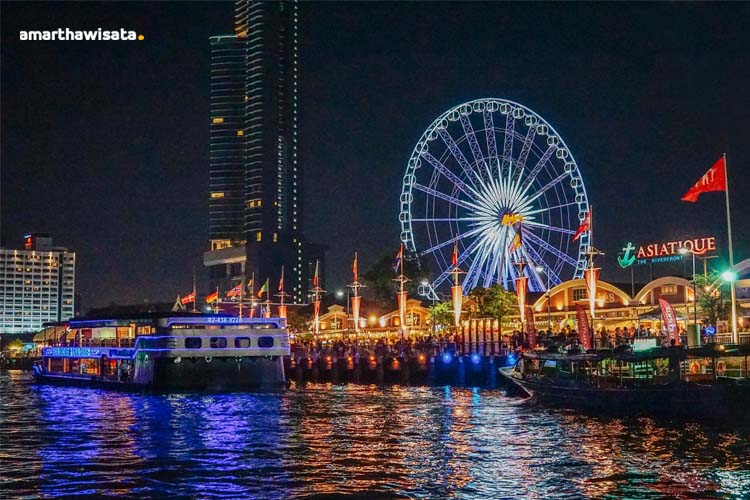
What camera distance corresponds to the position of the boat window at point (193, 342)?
65.6 metres

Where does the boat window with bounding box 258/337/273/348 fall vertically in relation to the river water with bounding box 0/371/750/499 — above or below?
above

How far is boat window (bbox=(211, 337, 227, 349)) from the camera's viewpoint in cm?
6612

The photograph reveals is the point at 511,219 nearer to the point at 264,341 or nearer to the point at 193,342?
the point at 264,341

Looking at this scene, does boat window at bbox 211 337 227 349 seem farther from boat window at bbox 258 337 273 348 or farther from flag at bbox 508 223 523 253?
flag at bbox 508 223 523 253

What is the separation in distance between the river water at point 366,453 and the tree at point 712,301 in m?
28.6

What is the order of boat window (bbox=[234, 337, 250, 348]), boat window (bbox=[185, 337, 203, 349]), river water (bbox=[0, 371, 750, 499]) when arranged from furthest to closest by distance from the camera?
boat window (bbox=[234, 337, 250, 348])
boat window (bbox=[185, 337, 203, 349])
river water (bbox=[0, 371, 750, 499])

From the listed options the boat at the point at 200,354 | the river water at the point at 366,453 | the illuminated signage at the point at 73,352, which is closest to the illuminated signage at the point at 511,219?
the boat at the point at 200,354

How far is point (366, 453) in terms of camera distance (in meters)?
33.2

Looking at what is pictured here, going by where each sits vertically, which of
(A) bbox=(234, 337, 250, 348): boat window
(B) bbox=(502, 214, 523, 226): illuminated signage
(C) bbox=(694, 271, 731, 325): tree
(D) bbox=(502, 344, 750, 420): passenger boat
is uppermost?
(B) bbox=(502, 214, 523, 226): illuminated signage

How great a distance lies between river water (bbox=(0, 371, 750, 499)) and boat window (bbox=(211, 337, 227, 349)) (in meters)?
13.0

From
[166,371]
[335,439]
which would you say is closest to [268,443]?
[335,439]

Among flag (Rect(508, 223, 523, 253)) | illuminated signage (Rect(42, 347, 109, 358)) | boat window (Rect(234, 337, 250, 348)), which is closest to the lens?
boat window (Rect(234, 337, 250, 348))

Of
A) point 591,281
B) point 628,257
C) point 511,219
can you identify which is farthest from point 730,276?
point 628,257

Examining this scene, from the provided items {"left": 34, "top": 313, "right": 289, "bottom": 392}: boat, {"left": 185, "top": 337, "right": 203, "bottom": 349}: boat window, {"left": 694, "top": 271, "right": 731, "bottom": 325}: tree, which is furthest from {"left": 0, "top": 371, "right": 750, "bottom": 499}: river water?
{"left": 694, "top": 271, "right": 731, "bottom": 325}: tree
